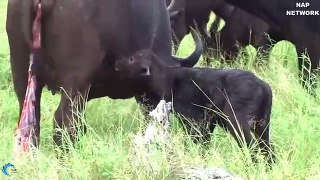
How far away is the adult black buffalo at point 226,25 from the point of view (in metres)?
8.02

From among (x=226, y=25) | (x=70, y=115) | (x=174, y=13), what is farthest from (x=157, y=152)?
(x=226, y=25)

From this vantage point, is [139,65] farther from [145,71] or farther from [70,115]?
[70,115]

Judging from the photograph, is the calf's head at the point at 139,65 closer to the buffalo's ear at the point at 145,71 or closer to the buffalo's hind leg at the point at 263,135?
the buffalo's ear at the point at 145,71

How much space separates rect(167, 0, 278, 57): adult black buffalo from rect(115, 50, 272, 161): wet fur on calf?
226 centimetres

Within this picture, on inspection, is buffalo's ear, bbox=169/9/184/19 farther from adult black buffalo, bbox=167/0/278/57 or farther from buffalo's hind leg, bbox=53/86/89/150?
buffalo's hind leg, bbox=53/86/89/150

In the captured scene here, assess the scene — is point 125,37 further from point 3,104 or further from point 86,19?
point 3,104

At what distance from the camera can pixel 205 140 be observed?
543 centimetres

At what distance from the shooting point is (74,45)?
194 inches

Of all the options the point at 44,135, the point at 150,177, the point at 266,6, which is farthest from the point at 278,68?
the point at 150,177

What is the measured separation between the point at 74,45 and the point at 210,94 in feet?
3.42

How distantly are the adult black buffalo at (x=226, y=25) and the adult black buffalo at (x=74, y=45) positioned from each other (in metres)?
2.54

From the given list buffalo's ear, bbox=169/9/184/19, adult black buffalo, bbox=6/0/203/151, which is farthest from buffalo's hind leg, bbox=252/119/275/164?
buffalo's ear, bbox=169/9/184/19

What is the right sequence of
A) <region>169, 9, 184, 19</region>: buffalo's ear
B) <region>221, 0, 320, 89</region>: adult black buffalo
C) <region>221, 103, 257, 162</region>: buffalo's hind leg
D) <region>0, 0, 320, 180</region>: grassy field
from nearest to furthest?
1. <region>0, 0, 320, 180</region>: grassy field
2. <region>221, 103, 257, 162</region>: buffalo's hind leg
3. <region>169, 9, 184, 19</region>: buffalo's ear
4. <region>221, 0, 320, 89</region>: adult black buffalo

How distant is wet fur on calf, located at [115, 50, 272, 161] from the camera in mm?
5199
